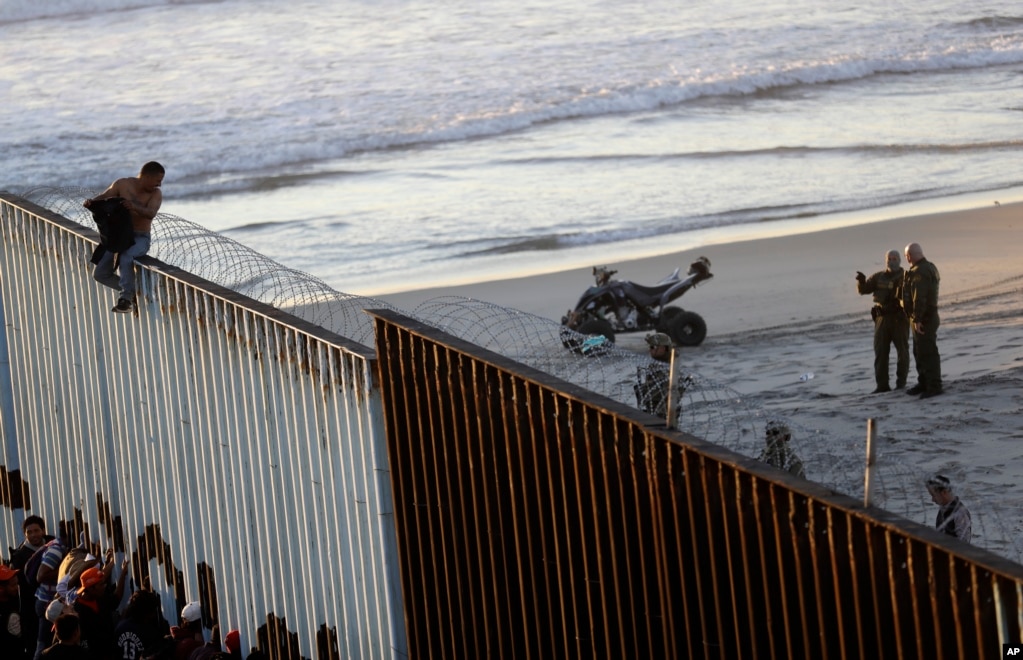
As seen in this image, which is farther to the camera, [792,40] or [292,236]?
[792,40]

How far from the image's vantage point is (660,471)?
246 inches

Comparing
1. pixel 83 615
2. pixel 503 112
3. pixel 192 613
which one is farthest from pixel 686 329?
pixel 503 112

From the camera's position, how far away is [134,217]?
10.3 metres

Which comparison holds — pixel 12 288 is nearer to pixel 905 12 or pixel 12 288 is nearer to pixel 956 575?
pixel 956 575

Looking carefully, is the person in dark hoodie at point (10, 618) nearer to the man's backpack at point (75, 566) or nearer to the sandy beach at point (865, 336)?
the man's backpack at point (75, 566)

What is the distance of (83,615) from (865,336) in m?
10.8

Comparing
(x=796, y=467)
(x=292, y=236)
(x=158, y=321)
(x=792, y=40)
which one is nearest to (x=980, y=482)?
(x=796, y=467)

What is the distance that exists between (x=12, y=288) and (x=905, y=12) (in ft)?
135

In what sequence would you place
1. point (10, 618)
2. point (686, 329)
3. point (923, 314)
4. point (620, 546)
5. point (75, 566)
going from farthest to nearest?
point (686, 329), point (923, 314), point (75, 566), point (10, 618), point (620, 546)

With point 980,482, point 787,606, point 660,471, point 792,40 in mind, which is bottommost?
point 980,482

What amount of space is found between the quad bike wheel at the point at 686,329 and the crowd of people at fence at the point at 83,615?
25.8 ft

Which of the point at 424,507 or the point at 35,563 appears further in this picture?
the point at 35,563

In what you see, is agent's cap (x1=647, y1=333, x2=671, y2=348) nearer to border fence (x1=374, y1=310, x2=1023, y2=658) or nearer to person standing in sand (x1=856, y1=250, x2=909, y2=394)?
border fence (x1=374, y1=310, x2=1023, y2=658)

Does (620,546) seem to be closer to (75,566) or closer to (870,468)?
(870,468)
